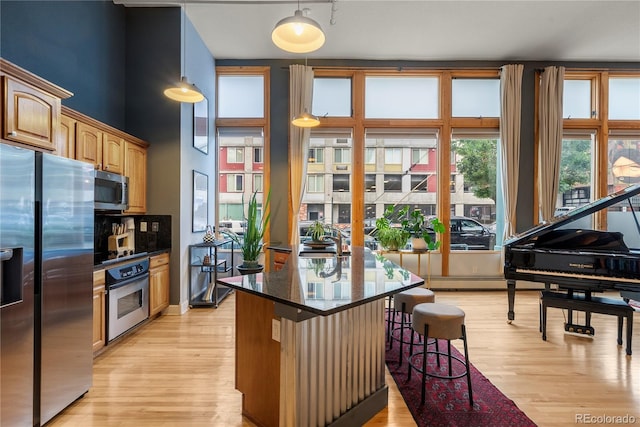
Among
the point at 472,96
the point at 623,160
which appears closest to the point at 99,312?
the point at 472,96

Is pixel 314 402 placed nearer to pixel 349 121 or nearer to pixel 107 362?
pixel 107 362

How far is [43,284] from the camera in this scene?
1.88 metres

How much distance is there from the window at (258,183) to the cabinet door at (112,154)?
233 centimetres

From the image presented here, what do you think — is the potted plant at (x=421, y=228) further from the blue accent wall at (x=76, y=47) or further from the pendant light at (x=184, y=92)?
the blue accent wall at (x=76, y=47)

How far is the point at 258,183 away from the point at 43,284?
3.86 m

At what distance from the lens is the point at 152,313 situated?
361cm

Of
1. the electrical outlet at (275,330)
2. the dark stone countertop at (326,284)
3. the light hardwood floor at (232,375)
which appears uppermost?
the dark stone countertop at (326,284)

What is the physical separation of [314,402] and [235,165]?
4681 millimetres

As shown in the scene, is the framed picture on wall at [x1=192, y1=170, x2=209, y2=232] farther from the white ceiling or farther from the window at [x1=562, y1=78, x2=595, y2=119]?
the window at [x1=562, y1=78, x2=595, y2=119]

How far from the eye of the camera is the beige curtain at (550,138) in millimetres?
5277

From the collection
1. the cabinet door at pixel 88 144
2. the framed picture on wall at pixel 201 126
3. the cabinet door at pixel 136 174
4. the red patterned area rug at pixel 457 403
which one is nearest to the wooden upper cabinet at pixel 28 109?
the cabinet door at pixel 88 144

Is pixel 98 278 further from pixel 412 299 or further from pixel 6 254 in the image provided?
pixel 412 299

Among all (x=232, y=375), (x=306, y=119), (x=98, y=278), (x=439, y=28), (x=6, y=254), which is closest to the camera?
(x=6, y=254)

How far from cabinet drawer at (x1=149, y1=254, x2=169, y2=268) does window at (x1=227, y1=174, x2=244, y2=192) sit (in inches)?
79.2
